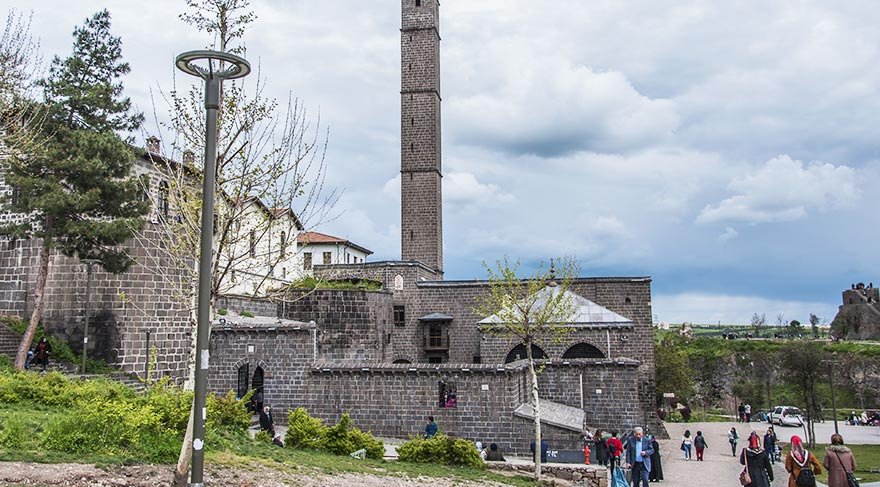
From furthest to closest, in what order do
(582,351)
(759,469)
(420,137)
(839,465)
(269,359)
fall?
(420,137) < (582,351) < (269,359) < (759,469) < (839,465)

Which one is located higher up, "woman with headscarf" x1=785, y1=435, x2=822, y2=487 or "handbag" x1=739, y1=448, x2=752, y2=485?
"woman with headscarf" x1=785, y1=435, x2=822, y2=487

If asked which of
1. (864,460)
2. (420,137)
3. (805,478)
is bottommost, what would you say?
(864,460)

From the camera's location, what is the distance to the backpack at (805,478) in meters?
9.23

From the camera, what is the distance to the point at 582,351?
30422 mm

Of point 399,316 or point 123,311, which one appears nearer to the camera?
point 123,311

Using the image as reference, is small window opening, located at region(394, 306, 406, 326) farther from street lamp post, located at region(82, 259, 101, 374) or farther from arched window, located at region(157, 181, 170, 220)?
street lamp post, located at region(82, 259, 101, 374)

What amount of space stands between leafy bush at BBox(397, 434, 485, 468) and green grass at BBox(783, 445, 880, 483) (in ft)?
32.4

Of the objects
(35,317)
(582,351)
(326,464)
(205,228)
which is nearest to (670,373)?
(582,351)

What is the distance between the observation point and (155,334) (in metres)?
21.7

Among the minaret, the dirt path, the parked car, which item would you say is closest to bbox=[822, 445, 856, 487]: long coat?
the dirt path

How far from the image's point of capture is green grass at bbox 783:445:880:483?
1789 centimetres

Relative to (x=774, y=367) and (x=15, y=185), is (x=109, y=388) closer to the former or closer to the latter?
(x=15, y=185)

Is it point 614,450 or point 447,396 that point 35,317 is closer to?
point 447,396

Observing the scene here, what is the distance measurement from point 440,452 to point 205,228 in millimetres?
10026
